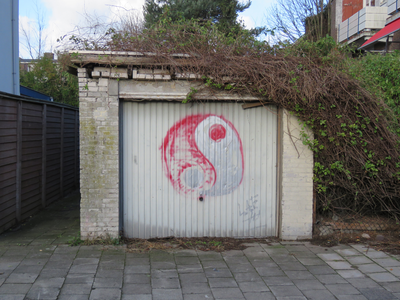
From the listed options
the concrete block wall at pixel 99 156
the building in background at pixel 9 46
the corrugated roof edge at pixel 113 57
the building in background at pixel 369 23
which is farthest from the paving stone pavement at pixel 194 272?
the building in background at pixel 369 23

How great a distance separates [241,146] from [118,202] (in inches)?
90.9

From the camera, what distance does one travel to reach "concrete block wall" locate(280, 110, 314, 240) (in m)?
5.69

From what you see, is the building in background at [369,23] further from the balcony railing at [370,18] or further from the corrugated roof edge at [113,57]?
the corrugated roof edge at [113,57]

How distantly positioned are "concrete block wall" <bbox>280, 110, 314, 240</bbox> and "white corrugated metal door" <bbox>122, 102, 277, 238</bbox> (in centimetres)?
23

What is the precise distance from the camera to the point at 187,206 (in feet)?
18.9

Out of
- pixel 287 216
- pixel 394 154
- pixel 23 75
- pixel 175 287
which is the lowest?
pixel 175 287

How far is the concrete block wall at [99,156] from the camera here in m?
5.39

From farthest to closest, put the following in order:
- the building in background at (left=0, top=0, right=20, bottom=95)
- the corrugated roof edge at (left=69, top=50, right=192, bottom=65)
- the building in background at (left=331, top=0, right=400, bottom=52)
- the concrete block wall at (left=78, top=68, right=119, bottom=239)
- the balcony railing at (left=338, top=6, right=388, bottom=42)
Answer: the balcony railing at (left=338, top=6, right=388, bottom=42)
the building in background at (left=331, top=0, right=400, bottom=52)
the building in background at (left=0, top=0, right=20, bottom=95)
the concrete block wall at (left=78, top=68, right=119, bottom=239)
the corrugated roof edge at (left=69, top=50, right=192, bottom=65)

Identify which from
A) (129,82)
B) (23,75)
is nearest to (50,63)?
(23,75)

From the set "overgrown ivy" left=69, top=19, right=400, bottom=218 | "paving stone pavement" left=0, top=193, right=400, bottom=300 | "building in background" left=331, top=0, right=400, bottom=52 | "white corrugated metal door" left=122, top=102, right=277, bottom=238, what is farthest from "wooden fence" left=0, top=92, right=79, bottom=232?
"building in background" left=331, top=0, right=400, bottom=52

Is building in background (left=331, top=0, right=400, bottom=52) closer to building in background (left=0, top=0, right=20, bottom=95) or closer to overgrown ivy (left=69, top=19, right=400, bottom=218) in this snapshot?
overgrown ivy (left=69, top=19, right=400, bottom=218)

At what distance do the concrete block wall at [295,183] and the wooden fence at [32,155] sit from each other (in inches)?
198

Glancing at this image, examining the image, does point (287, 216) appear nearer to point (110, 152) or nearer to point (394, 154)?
point (394, 154)

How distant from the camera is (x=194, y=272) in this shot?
452cm
